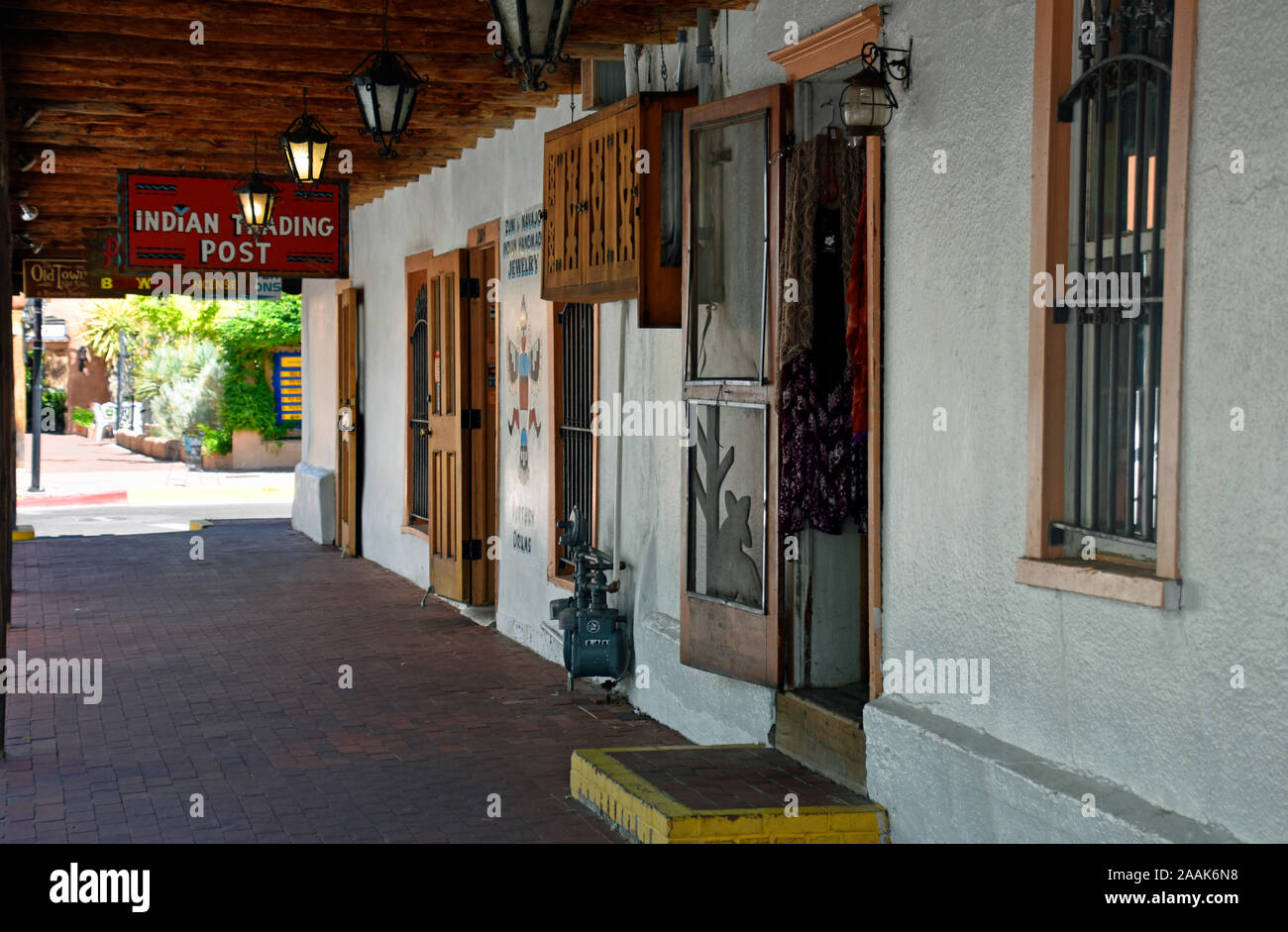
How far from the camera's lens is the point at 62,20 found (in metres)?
7.16

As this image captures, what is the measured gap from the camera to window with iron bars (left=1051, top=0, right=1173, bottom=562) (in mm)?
4184

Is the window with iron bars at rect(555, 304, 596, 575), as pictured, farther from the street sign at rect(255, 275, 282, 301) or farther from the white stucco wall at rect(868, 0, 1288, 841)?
the street sign at rect(255, 275, 282, 301)

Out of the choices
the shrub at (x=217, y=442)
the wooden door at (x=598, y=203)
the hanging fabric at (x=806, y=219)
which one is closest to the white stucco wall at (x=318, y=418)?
the wooden door at (x=598, y=203)

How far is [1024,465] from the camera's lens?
4.64m

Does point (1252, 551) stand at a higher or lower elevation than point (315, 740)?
higher

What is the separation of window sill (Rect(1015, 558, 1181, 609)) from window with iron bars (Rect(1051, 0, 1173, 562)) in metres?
0.12

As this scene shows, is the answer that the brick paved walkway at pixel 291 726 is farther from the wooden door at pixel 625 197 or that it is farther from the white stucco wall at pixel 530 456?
the wooden door at pixel 625 197

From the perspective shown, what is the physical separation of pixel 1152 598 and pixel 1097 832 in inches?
27.8

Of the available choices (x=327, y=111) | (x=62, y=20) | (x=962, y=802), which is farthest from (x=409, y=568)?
(x=962, y=802)

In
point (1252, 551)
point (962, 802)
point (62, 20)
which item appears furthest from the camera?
point (62, 20)

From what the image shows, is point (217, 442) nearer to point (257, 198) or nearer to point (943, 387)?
point (257, 198)

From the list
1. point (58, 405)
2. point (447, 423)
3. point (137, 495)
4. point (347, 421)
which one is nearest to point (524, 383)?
point (447, 423)

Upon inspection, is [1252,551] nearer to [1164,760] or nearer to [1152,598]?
[1152,598]

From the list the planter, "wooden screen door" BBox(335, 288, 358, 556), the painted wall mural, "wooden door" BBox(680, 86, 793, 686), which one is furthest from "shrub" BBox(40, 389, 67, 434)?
"wooden door" BBox(680, 86, 793, 686)
